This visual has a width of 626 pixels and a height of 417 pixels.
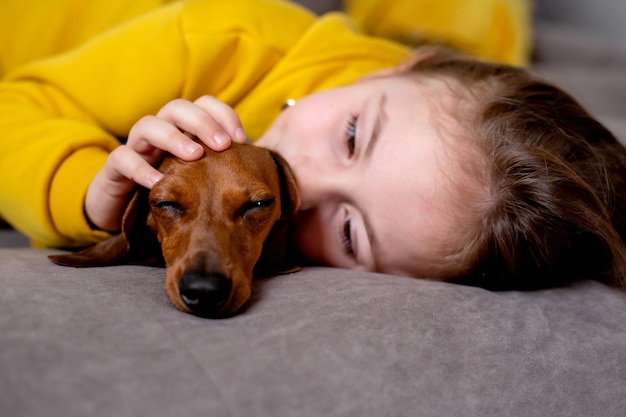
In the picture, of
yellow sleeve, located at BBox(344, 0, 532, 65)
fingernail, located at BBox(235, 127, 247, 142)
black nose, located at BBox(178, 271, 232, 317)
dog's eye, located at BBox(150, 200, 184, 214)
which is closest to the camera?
black nose, located at BBox(178, 271, 232, 317)

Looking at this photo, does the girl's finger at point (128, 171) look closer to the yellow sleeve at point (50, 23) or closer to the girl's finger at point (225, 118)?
the girl's finger at point (225, 118)

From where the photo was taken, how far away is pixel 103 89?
1496 millimetres

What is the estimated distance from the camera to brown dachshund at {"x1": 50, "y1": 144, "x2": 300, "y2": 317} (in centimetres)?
87

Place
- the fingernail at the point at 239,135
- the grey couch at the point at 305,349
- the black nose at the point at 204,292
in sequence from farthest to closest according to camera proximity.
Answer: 1. the fingernail at the point at 239,135
2. the black nose at the point at 204,292
3. the grey couch at the point at 305,349

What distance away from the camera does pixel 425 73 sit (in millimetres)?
1466

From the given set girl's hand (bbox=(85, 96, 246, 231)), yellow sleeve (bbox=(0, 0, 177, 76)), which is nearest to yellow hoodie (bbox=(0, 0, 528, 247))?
girl's hand (bbox=(85, 96, 246, 231))

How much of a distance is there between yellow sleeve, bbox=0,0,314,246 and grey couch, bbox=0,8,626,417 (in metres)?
0.20

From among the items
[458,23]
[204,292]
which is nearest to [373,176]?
[204,292]

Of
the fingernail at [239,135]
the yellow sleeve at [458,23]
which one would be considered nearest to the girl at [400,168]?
the fingernail at [239,135]

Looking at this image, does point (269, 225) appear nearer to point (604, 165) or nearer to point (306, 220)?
point (306, 220)

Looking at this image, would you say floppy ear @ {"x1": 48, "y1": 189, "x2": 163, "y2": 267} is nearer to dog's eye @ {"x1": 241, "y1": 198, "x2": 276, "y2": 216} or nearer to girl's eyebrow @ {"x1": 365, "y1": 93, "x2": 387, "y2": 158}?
dog's eye @ {"x1": 241, "y1": 198, "x2": 276, "y2": 216}

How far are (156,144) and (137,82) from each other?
1.66 ft

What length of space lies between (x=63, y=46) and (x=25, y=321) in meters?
1.53

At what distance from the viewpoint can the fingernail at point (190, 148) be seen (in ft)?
3.30
